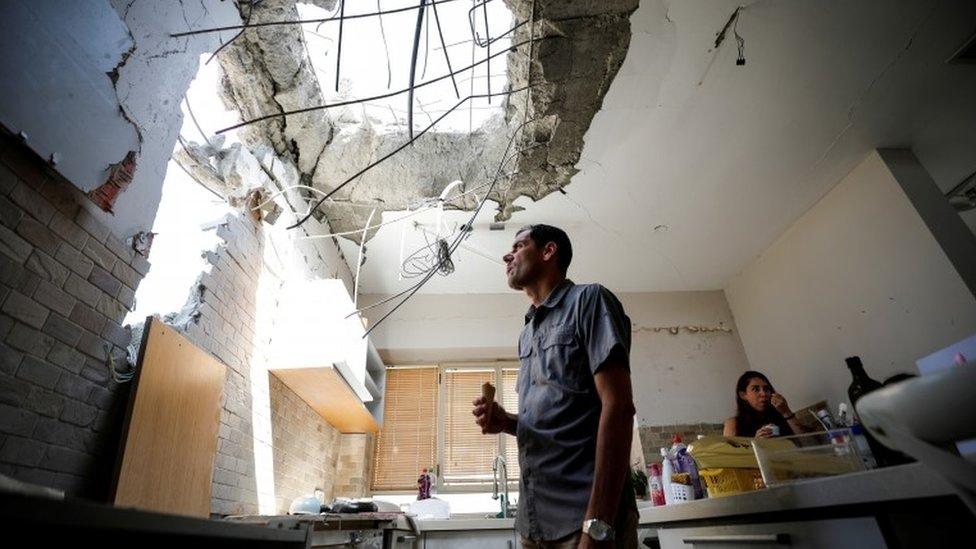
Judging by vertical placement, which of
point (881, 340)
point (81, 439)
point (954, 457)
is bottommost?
point (954, 457)

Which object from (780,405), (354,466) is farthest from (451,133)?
(780,405)

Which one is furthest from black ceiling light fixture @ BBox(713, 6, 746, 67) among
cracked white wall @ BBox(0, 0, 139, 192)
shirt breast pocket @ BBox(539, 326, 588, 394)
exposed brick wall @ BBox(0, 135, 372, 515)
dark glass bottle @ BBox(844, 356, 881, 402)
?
exposed brick wall @ BBox(0, 135, 372, 515)

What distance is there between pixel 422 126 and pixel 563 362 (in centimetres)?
219

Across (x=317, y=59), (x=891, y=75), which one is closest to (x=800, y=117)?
(x=891, y=75)

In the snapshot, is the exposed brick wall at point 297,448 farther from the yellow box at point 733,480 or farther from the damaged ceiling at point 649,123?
the yellow box at point 733,480

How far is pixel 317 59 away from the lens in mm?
2613

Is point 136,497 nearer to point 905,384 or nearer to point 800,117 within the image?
point 905,384

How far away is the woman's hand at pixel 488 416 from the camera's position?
146 cm

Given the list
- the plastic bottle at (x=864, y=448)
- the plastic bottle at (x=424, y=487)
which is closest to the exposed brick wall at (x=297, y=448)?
the plastic bottle at (x=424, y=487)

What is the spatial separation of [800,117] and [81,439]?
3.78 meters

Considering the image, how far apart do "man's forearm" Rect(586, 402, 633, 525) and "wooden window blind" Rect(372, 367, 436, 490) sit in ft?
11.0

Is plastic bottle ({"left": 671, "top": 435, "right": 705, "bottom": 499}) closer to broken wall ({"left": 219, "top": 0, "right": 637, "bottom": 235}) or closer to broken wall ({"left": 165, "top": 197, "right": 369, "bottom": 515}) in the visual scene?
broken wall ({"left": 165, "top": 197, "right": 369, "bottom": 515})

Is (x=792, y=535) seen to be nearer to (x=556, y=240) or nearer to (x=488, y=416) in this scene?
(x=488, y=416)

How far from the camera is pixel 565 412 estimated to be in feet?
3.92
